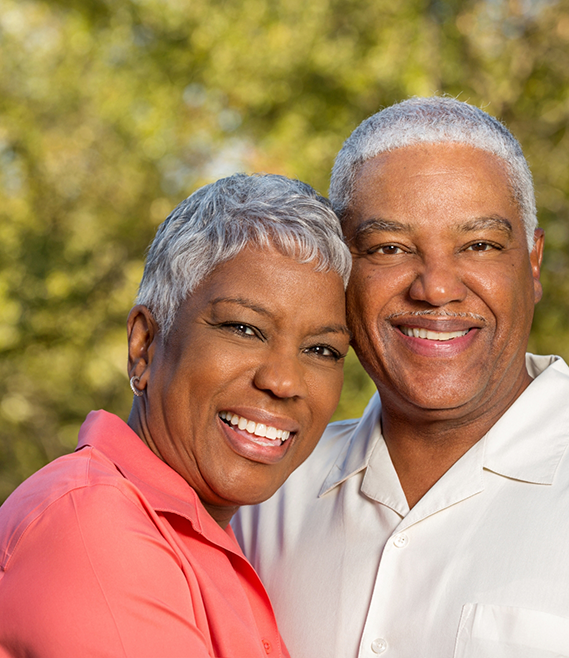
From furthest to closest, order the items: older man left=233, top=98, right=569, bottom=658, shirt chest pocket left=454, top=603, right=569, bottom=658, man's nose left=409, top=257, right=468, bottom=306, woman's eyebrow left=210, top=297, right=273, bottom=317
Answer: man's nose left=409, top=257, right=468, bottom=306 → older man left=233, top=98, right=569, bottom=658 → woman's eyebrow left=210, top=297, right=273, bottom=317 → shirt chest pocket left=454, top=603, right=569, bottom=658

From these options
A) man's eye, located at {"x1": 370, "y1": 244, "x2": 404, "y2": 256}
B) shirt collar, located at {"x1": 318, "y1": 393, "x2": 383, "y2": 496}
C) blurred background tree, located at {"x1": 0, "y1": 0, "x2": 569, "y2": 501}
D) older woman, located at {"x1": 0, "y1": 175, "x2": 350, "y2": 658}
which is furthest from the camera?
blurred background tree, located at {"x1": 0, "y1": 0, "x2": 569, "y2": 501}

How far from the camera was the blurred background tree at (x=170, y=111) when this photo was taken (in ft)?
27.9

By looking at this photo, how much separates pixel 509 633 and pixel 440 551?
308mm

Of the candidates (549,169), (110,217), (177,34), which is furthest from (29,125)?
(549,169)

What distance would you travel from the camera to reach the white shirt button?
2236 mm

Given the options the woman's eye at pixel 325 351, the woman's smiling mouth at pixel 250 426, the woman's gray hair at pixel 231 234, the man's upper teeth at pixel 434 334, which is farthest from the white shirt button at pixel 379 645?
the woman's gray hair at pixel 231 234

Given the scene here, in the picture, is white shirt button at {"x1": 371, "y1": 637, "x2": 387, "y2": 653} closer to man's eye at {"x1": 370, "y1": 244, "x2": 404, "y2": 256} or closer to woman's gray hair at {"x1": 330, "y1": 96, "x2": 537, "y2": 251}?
man's eye at {"x1": 370, "y1": 244, "x2": 404, "y2": 256}

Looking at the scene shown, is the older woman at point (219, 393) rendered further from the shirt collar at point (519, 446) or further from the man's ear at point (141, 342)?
the shirt collar at point (519, 446)

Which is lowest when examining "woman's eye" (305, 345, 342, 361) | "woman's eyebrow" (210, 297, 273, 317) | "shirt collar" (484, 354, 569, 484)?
"shirt collar" (484, 354, 569, 484)

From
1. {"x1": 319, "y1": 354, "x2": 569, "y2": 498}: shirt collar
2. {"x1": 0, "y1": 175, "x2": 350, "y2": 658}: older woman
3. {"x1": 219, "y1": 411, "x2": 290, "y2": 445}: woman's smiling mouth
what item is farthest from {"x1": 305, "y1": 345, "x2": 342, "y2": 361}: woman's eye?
{"x1": 319, "y1": 354, "x2": 569, "y2": 498}: shirt collar

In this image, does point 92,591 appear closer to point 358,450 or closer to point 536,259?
point 358,450

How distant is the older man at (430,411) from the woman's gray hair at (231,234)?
0.94ft

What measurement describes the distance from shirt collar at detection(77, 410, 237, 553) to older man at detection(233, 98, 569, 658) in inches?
18.1

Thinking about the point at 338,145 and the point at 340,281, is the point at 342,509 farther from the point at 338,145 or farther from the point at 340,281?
the point at 338,145
